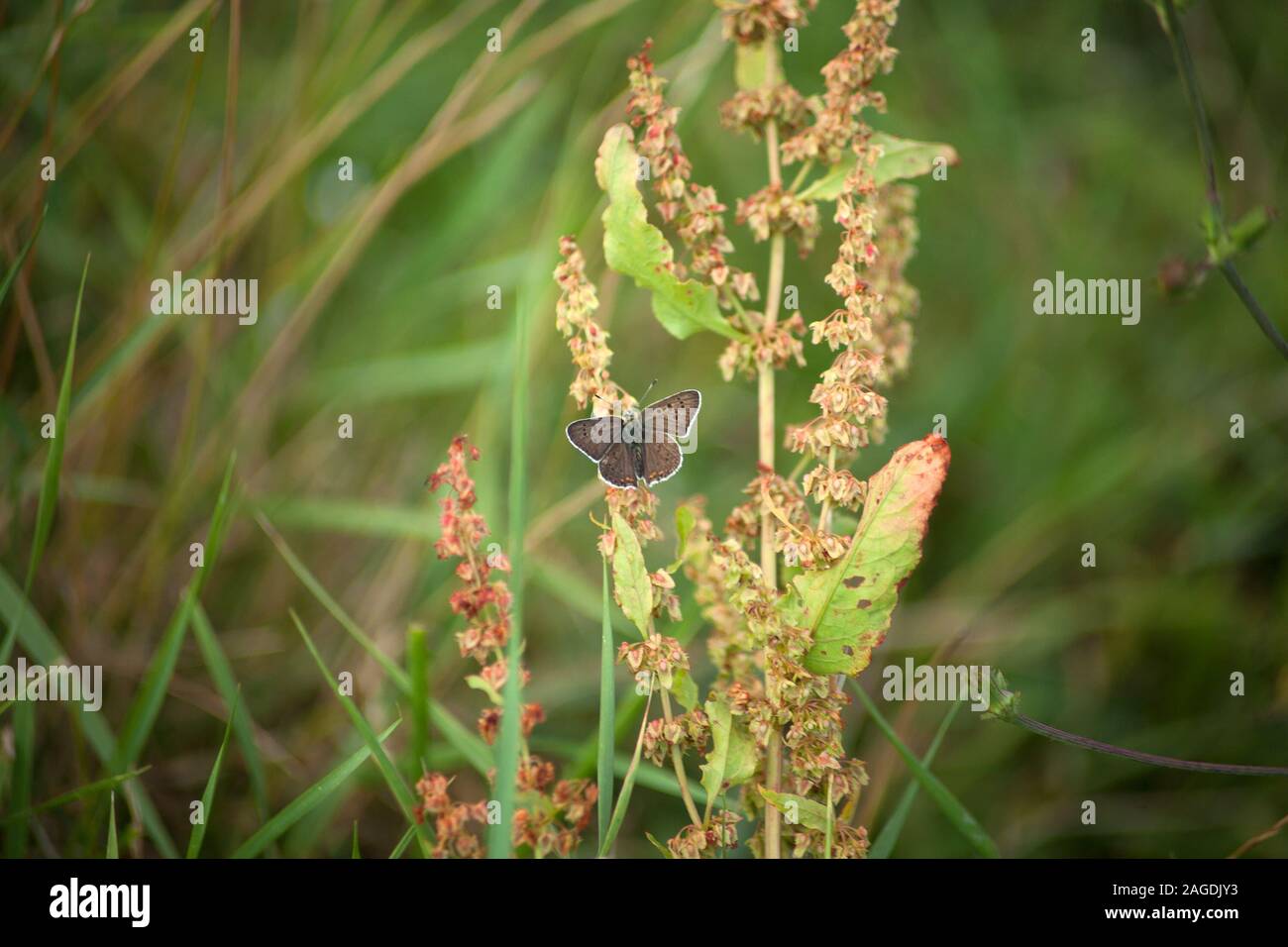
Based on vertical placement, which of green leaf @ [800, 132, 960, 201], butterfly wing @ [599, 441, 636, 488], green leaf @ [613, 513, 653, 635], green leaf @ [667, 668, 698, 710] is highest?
green leaf @ [800, 132, 960, 201]

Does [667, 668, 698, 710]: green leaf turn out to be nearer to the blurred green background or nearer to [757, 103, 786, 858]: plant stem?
[757, 103, 786, 858]: plant stem

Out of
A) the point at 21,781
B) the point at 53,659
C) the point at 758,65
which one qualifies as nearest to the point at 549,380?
the point at 53,659

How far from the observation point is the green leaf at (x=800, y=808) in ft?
3.75

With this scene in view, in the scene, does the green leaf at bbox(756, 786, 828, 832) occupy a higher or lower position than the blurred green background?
lower

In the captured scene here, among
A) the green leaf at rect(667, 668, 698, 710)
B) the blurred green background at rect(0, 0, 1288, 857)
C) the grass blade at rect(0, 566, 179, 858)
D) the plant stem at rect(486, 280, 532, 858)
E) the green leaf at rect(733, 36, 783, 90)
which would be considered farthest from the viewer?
the blurred green background at rect(0, 0, 1288, 857)

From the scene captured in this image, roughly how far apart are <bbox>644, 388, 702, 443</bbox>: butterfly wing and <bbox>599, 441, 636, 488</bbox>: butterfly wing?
38 millimetres

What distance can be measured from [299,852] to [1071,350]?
7.41ft

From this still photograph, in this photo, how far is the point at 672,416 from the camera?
3.96 ft

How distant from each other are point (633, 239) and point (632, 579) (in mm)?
391

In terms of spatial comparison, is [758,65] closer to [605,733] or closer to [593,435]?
[593,435]

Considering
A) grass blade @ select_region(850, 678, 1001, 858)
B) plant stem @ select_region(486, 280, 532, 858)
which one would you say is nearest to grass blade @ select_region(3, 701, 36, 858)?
plant stem @ select_region(486, 280, 532, 858)

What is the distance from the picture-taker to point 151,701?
5.04 ft

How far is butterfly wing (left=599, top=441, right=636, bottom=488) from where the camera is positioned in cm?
118
